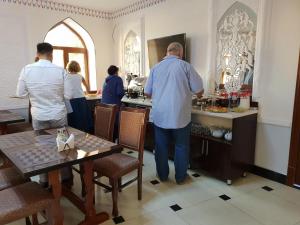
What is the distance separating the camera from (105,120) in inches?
96.6

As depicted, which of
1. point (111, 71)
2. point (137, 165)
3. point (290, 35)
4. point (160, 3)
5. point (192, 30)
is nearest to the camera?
point (137, 165)

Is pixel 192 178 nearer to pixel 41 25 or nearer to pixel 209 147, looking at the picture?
pixel 209 147

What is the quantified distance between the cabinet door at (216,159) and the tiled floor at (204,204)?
0.12 metres

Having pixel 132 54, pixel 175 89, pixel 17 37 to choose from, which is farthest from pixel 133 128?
pixel 17 37

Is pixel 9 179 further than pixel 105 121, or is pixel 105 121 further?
pixel 105 121

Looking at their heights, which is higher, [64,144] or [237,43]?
[237,43]

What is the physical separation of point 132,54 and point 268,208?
3457 mm

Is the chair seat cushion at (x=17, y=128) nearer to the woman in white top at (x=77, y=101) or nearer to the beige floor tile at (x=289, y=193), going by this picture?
the woman in white top at (x=77, y=101)

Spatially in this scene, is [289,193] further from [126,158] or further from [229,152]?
[126,158]

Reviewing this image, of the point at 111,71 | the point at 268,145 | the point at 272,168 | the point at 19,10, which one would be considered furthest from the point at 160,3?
the point at 272,168

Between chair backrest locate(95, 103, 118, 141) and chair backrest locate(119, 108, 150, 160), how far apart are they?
9cm

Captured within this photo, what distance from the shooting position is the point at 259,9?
8.39 ft

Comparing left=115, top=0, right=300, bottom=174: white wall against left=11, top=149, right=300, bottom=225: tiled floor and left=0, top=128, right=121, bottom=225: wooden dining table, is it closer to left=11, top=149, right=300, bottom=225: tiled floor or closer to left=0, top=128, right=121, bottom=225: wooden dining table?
left=11, top=149, right=300, bottom=225: tiled floor

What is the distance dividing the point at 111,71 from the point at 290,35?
7.71 feet
